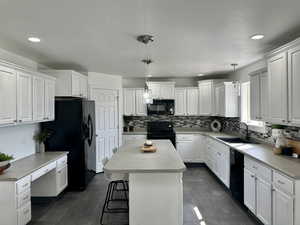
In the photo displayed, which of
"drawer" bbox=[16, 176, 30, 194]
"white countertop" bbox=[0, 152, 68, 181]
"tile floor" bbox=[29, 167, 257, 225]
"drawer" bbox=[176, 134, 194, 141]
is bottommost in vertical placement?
"tile floor" bbox=[29, 167, 257, 225]

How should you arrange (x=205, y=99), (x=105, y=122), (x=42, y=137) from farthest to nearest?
(x=205, y=99)
(x=105, y=122)
(x=42, y=137)

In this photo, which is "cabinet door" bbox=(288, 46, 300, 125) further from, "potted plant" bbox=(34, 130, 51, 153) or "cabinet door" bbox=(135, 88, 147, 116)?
"cabinet door" bbox=(135, 88, 147, 116)

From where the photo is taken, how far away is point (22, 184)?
2.54m

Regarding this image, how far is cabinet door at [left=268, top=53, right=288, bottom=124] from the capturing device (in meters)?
2.60

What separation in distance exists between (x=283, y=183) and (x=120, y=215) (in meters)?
2.18

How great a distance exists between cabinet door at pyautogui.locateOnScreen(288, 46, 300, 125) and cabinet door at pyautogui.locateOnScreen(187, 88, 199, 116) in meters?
3.47

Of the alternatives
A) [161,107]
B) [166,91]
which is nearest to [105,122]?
[161,107]

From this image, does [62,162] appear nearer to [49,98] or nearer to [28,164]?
[28,164]

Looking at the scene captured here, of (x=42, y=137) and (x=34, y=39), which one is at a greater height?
(x=34, y=39)

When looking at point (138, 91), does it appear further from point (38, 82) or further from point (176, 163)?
point (176, 163)

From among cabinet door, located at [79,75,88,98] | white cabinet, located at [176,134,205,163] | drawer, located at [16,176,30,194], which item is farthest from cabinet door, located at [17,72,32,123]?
white cabinet, located at [176,134,205,163]

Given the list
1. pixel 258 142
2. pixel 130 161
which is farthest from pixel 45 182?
pixel 258 142

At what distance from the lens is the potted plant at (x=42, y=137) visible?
3.77 metres

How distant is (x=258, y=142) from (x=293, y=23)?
2.35m
